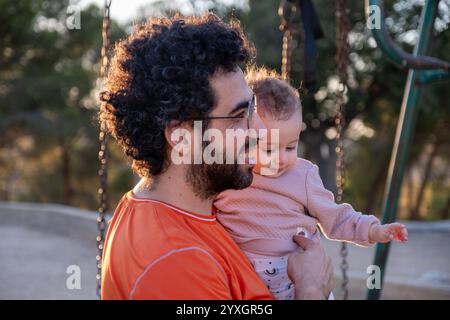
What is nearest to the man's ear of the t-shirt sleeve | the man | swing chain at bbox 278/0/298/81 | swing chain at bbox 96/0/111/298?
the man

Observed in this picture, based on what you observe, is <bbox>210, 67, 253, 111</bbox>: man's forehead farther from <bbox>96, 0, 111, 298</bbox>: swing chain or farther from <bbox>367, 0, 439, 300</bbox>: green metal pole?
<bbox>367, 0, 439, 300</bbox>: green metal pole

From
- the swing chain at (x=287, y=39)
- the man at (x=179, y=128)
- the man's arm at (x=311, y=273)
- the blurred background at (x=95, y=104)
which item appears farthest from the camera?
the blurred background at (x=95, y=104)

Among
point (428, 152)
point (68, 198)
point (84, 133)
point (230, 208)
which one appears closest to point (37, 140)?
point (84, 133)

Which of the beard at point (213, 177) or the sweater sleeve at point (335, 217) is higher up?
the beard at point (213, 177)

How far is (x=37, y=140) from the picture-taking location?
50.4 ft

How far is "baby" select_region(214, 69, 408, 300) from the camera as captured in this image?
5.95 ft

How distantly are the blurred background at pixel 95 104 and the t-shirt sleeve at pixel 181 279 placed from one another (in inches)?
274

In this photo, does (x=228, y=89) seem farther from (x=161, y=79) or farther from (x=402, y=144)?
(x=402, y=144)

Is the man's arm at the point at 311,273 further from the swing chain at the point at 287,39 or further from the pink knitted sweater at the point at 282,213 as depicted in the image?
the swing chain at the point at 287,39

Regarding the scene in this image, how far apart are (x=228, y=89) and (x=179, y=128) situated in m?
0.15

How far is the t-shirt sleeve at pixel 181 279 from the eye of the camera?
1216 mm

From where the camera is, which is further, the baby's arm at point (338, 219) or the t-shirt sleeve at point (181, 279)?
the baby's arm at point (338, 219)

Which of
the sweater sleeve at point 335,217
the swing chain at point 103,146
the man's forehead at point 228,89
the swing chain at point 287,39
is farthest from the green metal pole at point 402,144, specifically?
the man's forehead at point 228,89
